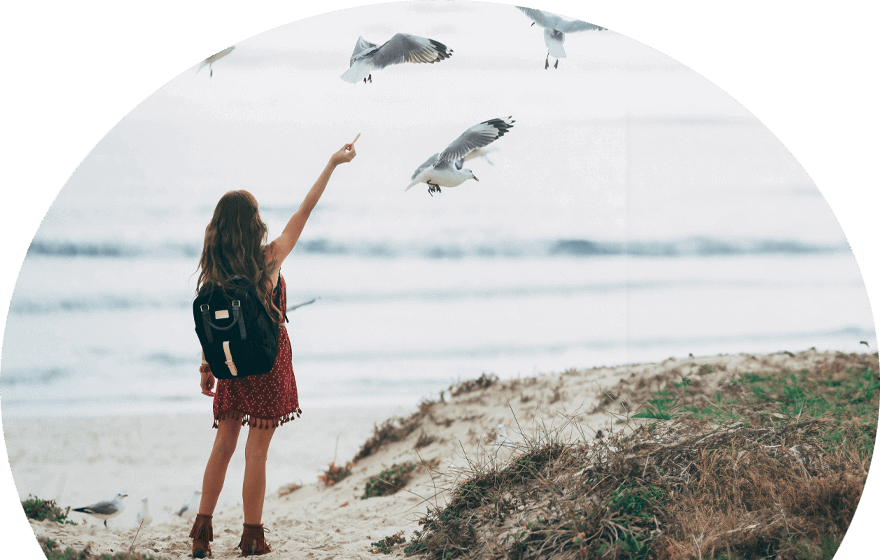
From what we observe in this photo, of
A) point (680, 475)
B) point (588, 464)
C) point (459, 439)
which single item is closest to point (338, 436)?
point (459, 439)

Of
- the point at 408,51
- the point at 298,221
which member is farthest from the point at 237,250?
the point at 408,51

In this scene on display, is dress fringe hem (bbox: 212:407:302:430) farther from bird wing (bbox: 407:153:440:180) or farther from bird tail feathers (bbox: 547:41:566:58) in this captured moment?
bird tail feathers (bbox: 547:41:566:58)

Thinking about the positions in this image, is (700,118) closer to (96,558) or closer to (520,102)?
(520,102)

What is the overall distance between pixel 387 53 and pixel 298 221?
1.53m

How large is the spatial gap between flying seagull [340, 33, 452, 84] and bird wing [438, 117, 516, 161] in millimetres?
685

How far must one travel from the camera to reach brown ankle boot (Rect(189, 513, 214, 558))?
505 centimetres

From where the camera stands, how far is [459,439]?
290 inches

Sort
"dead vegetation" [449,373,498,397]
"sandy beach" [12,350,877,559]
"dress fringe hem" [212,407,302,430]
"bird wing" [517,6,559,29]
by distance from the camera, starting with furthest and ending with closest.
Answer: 1. "dead vegetation" [449,373,498,397]
2. "bird wing" [517,6,559,29]
3. "sandy beach" [12,350,877,559]
4. "dress fringe hem" [212,407,302,430]

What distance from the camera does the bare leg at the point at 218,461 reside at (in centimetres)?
509

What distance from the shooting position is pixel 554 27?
595 cm

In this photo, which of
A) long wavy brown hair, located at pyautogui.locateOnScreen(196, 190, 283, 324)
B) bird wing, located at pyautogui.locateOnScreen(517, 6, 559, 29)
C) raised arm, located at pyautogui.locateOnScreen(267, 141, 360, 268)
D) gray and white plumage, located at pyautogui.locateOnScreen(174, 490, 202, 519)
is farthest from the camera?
bird wing, located at pyautogui.locateOnScreen(517, 6, 559, 29)

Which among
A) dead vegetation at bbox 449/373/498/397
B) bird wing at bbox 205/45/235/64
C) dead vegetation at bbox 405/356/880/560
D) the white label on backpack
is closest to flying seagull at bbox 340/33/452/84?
bird wing at bbox 205/45/235/64

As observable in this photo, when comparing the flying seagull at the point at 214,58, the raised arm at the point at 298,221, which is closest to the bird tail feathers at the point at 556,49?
the raised arm at the point at 298,221

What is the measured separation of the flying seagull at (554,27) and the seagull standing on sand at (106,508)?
4692 mm
